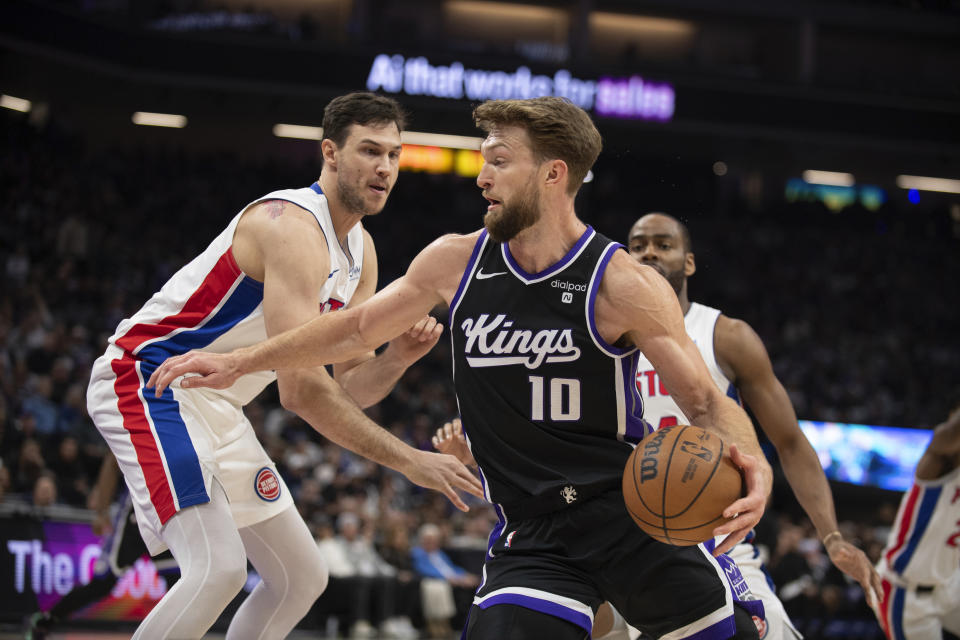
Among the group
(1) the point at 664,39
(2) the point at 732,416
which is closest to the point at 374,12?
(1) the point at 664,39

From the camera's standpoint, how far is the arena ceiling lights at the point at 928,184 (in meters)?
29.0

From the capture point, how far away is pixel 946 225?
89.1 ft

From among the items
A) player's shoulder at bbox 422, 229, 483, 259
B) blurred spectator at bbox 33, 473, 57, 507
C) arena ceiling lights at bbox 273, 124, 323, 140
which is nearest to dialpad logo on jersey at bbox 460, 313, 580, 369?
player's shoulder at bbox 422, 229, 483, 259

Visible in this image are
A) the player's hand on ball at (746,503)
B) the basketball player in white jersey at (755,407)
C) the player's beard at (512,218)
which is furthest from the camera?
the basketball player in white jersey at (755,407)

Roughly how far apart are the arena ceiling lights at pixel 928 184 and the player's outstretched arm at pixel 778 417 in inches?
1071

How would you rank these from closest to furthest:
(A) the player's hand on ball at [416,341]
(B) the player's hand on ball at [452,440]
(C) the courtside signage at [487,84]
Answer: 1. (B) the player's hand on ball at [452,440]
2. (A) the player's hand on ball at [416,341]
3. (C) the courtside signage at [487,84]

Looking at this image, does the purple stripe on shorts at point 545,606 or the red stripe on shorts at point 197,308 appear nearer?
the purple stripe on shorts at point 545,606

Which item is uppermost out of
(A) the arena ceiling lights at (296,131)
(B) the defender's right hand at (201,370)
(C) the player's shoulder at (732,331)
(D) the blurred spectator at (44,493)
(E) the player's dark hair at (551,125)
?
(A) the arena ceiling lights at (296,131)

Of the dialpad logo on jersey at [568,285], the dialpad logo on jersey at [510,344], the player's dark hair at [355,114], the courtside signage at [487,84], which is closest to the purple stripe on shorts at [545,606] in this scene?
the dialpad logo on jersey at [510,344]

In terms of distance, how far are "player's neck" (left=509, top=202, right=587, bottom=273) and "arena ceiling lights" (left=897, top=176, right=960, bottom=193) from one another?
94.3 ft

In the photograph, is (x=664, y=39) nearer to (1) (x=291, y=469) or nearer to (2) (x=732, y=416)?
(1) (x=291, y=469)

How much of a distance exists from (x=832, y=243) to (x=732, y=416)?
25.2m

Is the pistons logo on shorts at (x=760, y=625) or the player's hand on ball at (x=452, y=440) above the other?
the player's hand on ball at (x=452, y=440)

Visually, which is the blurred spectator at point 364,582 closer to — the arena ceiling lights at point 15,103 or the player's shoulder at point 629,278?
the player's shoulder at point 629,278
